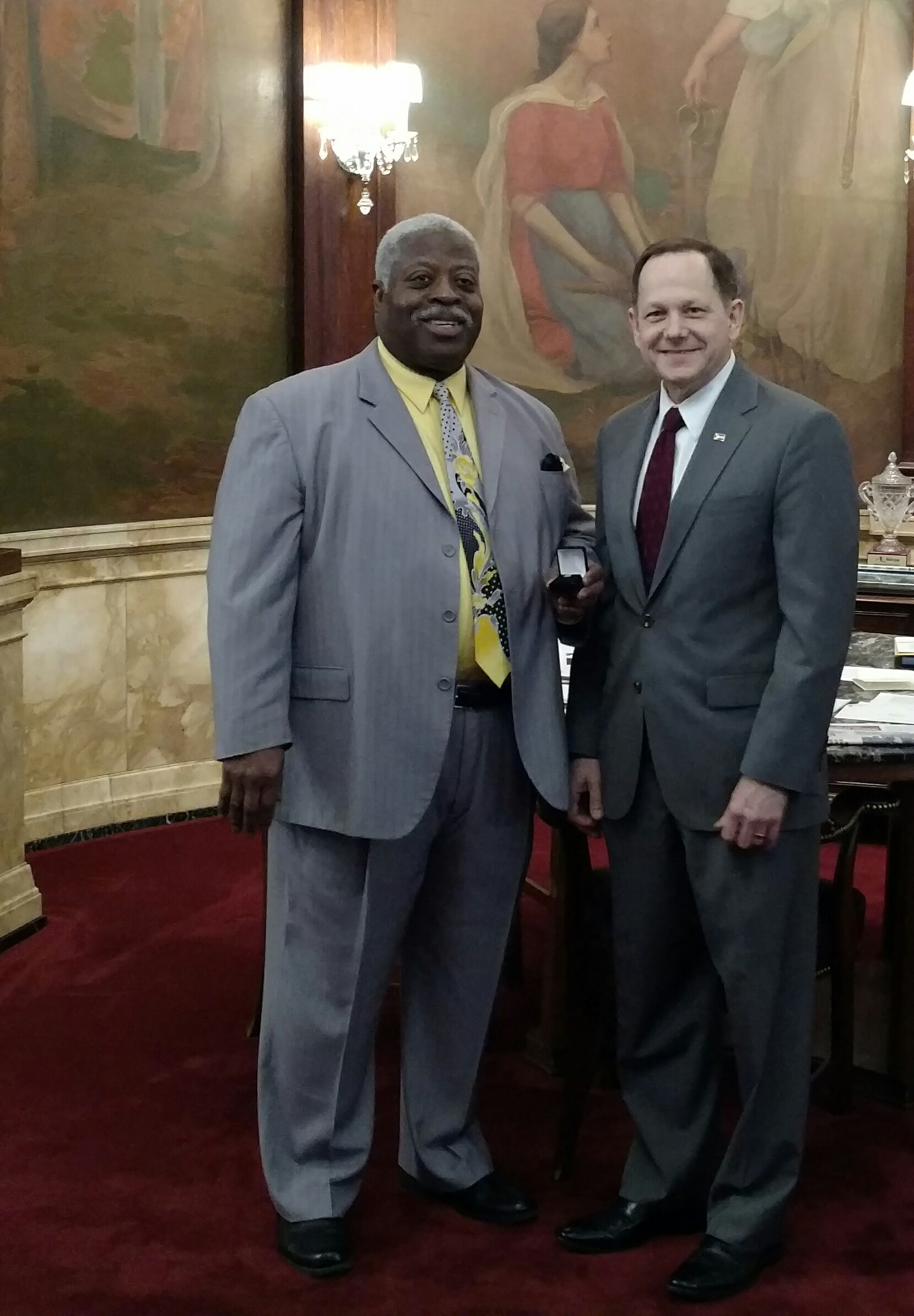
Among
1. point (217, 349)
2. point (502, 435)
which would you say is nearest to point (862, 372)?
point (217, 349)

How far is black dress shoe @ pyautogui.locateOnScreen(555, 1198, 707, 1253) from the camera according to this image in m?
2.97

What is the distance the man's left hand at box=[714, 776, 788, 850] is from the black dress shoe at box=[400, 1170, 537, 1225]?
0.95m

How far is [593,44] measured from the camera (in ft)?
22.4

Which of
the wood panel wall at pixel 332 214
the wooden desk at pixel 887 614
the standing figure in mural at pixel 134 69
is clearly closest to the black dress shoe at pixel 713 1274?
the wooden desk at pixel 887 614

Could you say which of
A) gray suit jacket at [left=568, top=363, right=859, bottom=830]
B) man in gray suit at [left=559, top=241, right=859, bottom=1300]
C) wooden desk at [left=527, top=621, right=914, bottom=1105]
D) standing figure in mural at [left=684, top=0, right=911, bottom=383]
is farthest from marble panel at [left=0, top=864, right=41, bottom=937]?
standing figure in mural at [left=684, top=0, right=911, bottom=383]

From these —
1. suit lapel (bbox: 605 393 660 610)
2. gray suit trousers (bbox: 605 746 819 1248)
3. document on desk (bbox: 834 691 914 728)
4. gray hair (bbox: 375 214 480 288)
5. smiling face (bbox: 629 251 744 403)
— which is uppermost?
gray hair (bbox: 375 214 480 288)

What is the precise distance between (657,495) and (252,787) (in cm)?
87

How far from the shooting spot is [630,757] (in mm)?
2771

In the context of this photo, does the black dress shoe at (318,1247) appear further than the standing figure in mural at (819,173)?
No

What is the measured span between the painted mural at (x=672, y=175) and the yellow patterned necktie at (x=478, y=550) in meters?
3.97

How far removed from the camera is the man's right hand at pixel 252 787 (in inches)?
106

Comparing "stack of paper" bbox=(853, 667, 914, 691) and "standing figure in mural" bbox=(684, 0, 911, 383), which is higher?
"standing figure in mural" bbox=(684, 0, 911, 383)

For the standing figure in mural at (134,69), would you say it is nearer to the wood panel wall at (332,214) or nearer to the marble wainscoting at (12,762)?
the wood panel wall at (332,214)

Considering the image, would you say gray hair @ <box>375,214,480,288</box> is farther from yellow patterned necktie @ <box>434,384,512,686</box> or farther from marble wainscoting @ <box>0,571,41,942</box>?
marble wainscoting @ <box>0,571,41,942</box>
